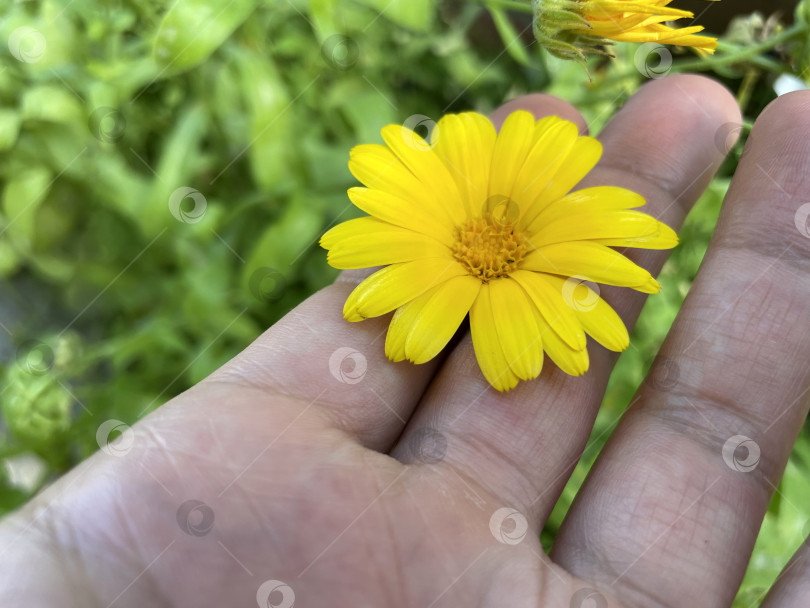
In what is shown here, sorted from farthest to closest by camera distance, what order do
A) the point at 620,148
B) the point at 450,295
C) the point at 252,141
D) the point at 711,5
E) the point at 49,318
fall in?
the point at 49,318 < the point at 711,5 < the point at 252,141 < the point at 620,148 < the point at 450,295

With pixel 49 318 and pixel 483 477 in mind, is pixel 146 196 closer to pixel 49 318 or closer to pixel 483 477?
pixel 49 318

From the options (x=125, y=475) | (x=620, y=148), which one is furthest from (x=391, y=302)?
(x=620, y=148)
